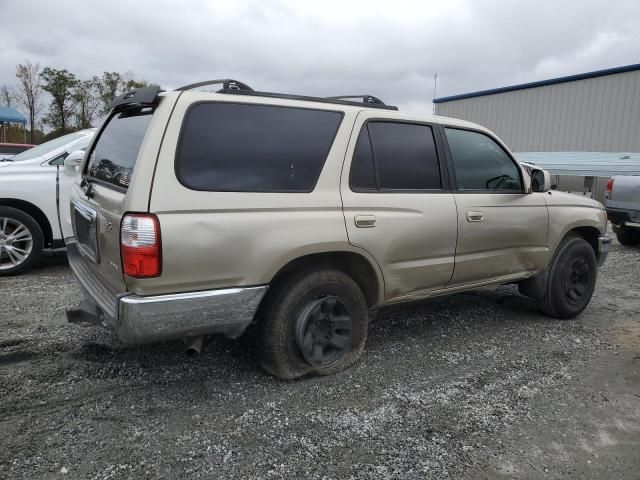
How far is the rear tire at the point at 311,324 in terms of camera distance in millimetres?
3074

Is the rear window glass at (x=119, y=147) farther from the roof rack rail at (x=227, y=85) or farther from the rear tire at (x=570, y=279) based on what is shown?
the rear tire at (x=570, y=279)

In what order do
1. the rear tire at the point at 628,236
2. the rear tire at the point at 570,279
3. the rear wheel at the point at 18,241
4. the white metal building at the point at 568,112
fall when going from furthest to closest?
the white metal building at the point at 568,112, the rear tire at the point at 628,236, the rear wheel at the point at 18,241, the rear tire at the point at 570,279

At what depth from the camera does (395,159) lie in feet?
11.5

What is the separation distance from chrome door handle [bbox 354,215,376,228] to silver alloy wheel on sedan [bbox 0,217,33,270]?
427 centimetres

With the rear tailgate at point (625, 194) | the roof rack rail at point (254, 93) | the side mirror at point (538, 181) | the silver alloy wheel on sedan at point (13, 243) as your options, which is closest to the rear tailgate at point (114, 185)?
the roof rack rail at point (254, 93)

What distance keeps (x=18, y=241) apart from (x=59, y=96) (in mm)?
Answer: 22861

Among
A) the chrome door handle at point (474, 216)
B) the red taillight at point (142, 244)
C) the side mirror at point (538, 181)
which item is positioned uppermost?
the side mirror at point (538, 181)

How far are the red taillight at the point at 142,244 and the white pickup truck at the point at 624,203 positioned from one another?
339 inches

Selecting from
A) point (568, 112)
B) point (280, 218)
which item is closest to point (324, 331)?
point (280, 218)

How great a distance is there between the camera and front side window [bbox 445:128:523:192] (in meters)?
3.92

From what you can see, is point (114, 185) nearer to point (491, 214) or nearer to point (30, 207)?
point (491, 214)

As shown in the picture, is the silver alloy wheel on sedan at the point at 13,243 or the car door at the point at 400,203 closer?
the car door at the point at 400,203

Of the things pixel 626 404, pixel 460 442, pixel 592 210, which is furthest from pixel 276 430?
pixel 592 210

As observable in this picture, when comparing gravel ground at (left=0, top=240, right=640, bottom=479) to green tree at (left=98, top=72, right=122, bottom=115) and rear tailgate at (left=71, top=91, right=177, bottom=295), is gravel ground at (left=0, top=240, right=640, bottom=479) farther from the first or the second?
green tree at (left=98, top=72, right=122, bottom=115)
